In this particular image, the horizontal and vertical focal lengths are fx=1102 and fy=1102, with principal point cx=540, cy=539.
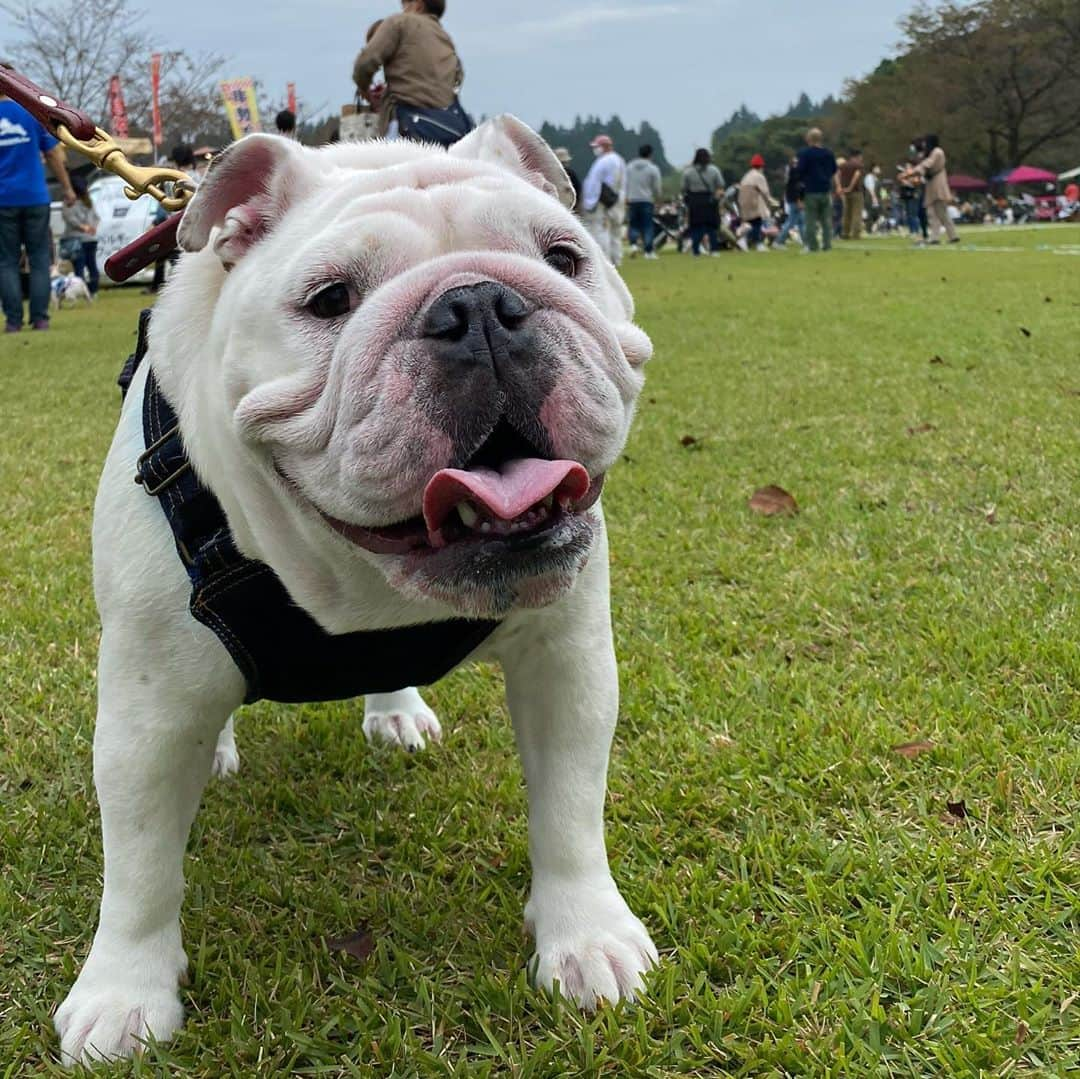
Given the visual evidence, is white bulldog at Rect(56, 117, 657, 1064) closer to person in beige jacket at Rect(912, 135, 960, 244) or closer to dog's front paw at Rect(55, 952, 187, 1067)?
dog's front paw at Rect(55, 952, 187, 1067)

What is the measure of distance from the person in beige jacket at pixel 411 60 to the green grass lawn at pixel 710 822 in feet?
15.5

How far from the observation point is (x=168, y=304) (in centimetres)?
191

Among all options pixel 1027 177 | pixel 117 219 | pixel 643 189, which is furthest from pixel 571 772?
pixel 1027 177

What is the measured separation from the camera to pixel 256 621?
1809mm

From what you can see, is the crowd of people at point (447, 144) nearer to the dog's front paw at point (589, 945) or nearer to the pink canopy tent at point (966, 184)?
the dog's front paw at point (589, 945)

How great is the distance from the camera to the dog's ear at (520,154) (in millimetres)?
1950

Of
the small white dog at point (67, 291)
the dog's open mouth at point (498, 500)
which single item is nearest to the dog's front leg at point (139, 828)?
the dog's open mouth at point (498, 500)

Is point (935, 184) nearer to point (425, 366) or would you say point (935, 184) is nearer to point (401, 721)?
point (401, 721)

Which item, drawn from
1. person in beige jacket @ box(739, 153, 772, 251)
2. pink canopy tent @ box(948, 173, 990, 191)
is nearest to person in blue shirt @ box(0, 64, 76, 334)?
person in beige jacket @ box(739, 153, 772, 251)

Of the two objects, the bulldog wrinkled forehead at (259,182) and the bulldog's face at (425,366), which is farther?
the bulldog wrinkled forehead at (259,182)

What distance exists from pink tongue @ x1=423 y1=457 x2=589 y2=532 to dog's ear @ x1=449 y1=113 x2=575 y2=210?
0.69m

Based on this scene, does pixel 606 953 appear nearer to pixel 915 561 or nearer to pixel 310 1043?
pixel 310 1043

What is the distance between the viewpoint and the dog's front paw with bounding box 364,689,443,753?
9.52 feet

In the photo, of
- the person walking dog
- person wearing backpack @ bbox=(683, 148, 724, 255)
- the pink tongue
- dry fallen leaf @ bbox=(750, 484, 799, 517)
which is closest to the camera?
the pink tongue
